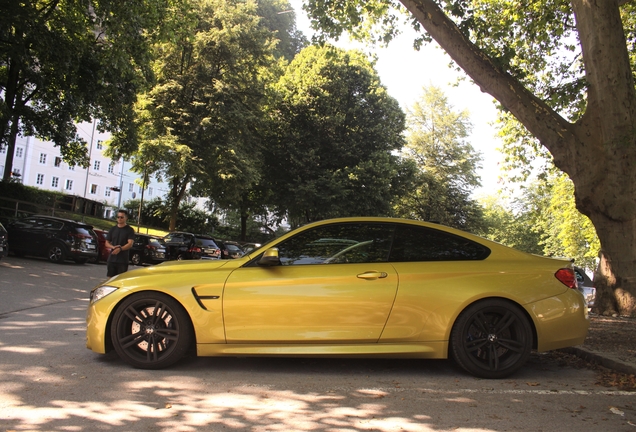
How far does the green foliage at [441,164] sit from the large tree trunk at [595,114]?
113 ft

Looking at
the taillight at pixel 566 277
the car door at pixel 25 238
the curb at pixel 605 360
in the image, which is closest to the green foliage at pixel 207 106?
the car door at pixel 25 238

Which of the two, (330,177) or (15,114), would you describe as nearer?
(15,114)

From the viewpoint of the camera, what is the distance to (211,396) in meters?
4.27

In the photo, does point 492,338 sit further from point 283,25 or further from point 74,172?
point 74,172

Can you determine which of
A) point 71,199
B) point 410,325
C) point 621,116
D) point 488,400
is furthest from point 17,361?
point 71,199

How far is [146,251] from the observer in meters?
24.1

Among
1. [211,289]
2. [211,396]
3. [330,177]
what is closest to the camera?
[211,396]

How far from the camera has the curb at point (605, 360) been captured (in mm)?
5453

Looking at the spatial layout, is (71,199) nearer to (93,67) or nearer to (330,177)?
(330,177)

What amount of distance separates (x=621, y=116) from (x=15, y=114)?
20186 mm

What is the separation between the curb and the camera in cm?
545

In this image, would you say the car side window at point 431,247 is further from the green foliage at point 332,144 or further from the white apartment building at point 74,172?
the white apartment building at point 74,172

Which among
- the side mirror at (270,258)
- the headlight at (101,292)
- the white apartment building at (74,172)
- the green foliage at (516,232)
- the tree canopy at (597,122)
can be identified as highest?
the white apartment building at (74,172)

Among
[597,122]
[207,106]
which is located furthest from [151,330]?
[207,106]
